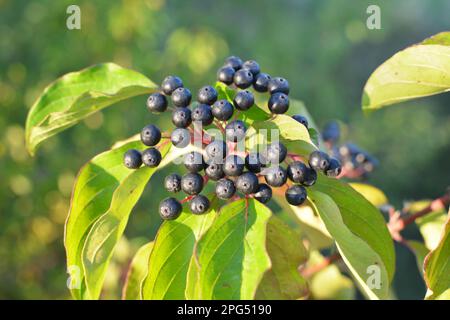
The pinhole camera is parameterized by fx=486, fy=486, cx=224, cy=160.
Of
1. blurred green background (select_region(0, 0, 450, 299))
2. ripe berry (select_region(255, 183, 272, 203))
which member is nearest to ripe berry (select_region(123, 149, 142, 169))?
ripe berry (select_region(255, 183, 272, 203))

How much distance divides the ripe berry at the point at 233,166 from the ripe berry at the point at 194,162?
8cm

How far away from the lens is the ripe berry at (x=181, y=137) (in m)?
1.23

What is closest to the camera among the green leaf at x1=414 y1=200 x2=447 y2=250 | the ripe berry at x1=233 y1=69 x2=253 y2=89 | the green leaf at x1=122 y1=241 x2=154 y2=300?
the ripe berry at x1=233 y1=69 x2=253 y2=89

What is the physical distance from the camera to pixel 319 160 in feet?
3.80

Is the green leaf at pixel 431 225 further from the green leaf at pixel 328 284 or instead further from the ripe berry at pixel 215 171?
the ripe berry at pixel 215 171

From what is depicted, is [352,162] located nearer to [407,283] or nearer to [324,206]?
[324,206]

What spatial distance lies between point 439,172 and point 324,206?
27.4 feet

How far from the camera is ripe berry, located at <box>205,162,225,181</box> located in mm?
1188

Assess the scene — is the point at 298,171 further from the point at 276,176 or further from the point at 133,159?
the point at 133,159

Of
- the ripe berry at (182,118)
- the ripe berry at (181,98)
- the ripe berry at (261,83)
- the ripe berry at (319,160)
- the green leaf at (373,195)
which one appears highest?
the ripe berry at (261,83)

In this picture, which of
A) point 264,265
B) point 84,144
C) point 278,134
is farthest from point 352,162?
point 84,144

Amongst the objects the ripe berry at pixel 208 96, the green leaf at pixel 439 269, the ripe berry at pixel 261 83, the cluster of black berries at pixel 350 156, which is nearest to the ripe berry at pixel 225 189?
the ripe berry at pixel 208 96

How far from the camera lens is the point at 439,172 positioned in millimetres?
8703

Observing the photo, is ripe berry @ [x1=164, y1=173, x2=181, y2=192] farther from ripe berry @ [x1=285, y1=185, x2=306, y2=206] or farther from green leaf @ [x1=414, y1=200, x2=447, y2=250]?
green leaf @ [x1=414, y1=200, x2=447, y2=250]
